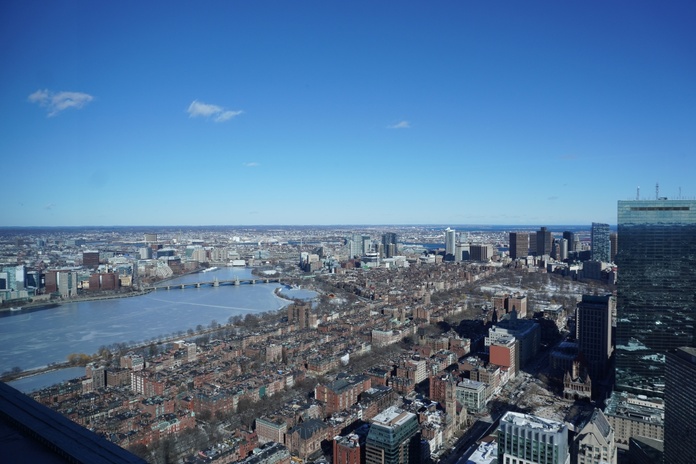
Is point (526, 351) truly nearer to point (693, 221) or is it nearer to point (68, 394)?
point (693, 221)

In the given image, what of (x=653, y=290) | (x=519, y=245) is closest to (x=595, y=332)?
(x=653, y=290)

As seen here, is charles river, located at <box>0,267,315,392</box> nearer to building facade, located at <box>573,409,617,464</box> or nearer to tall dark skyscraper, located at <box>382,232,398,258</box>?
building facade, located at <box>573,409,617,464</box>

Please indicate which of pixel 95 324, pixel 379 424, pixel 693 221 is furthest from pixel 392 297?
pixel 379 424

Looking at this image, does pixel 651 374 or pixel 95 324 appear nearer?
pixel 651 374

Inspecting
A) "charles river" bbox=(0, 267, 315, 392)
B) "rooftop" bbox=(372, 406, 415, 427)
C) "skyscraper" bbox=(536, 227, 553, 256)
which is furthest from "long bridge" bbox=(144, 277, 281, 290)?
"rooftop" bbox=(372, 406, 415, 427)

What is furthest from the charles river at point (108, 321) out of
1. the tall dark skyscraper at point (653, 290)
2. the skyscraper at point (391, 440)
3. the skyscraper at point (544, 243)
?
the skyscraper at point (544, 243)
